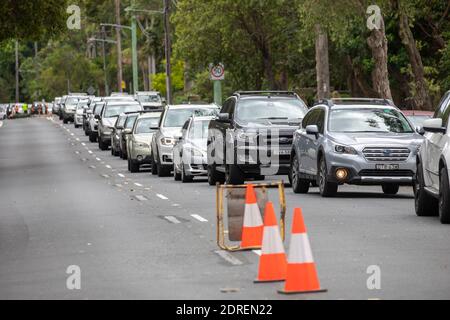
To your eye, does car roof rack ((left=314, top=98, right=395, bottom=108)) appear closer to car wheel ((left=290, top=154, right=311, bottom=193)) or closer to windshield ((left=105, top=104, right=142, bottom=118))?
car wheel ((left=290, top=154, right=311, bottom=193))

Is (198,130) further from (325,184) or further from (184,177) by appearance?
(325,184)

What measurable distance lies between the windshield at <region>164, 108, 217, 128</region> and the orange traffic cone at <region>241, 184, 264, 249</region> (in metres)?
20.1

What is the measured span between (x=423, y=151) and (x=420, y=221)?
132 centimetres

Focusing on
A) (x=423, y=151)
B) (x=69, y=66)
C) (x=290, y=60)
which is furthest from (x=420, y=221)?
(x=69, y=66)

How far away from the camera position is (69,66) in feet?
445

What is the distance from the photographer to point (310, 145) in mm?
25469

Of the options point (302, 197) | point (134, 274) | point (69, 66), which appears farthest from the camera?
point (69, 66)

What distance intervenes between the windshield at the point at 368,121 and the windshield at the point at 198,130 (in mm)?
6904

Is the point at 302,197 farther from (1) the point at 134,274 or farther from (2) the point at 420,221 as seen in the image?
(1) the point at 134,274

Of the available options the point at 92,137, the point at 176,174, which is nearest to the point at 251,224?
the point at 176,174

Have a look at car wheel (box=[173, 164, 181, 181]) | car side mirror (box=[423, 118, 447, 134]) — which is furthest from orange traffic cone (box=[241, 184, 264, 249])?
car wheel (box=[173, 164, 181, 181])

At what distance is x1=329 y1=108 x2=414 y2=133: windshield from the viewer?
25.1 metres

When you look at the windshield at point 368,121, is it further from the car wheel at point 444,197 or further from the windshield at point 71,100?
the windshield at point 71,100

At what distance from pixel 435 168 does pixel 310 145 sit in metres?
6.61
